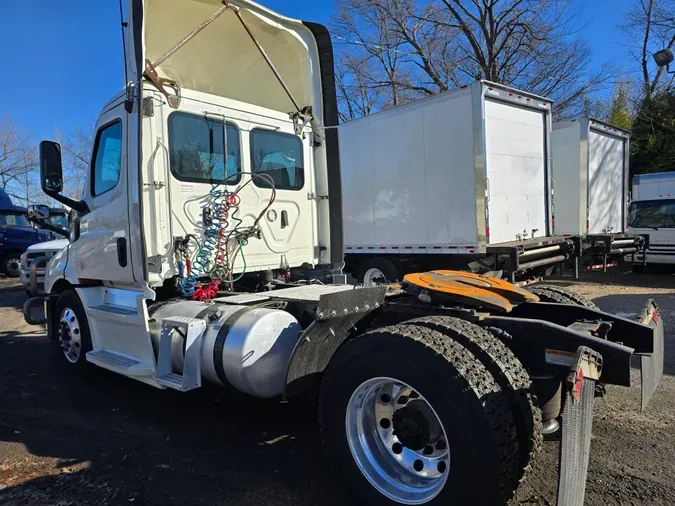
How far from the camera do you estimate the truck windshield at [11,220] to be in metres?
17.7

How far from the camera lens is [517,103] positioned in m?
8.84

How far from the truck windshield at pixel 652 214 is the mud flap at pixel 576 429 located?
13.0m

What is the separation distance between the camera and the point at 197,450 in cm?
372

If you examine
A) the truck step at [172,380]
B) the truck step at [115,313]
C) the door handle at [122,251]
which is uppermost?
the door handle at [122,251]

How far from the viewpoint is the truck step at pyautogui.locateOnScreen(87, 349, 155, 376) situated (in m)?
4.15

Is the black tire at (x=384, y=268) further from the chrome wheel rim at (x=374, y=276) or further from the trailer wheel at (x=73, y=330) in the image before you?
the trailer wheel at (x=73, y=330)

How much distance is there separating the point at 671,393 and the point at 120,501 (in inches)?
183

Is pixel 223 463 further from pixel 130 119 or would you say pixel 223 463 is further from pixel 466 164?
pixel 466 164

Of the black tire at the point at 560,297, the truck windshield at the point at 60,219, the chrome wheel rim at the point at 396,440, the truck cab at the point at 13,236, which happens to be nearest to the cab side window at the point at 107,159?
the truck windshield at the point at 60,219

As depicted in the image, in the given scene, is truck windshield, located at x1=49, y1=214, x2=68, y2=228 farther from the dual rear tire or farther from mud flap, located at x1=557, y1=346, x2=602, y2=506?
mud flap, located at x1=557, y1=346, x2=602, y2=506

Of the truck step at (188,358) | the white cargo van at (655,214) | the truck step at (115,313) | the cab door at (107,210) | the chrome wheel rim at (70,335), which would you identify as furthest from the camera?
the white cargo van at (655,214)

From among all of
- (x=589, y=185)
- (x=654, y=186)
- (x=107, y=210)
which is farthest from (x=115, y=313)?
(x=654, y=186)

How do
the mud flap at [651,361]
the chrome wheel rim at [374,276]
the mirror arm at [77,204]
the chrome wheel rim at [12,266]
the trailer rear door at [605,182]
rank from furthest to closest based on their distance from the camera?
the chrome wheel rim at [12,266], the trailer rear door at [605,182], the chrome wheel rim at [374,276], the mirror arm at [77,204], the mud flap at [651,361]

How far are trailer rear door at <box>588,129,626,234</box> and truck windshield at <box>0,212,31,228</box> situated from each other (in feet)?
60.0
